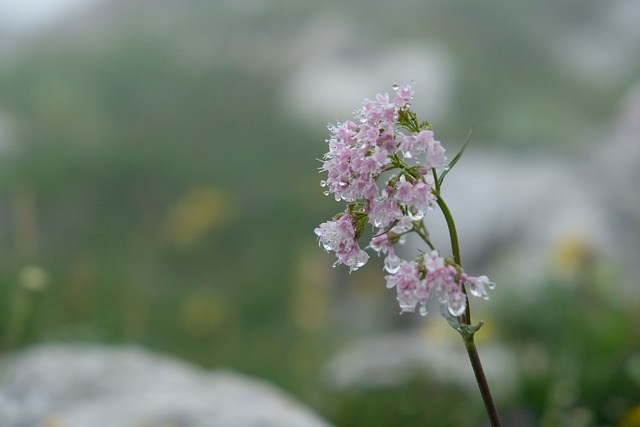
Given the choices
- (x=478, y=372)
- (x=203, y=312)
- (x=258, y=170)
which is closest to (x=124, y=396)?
(x=478, y=372)

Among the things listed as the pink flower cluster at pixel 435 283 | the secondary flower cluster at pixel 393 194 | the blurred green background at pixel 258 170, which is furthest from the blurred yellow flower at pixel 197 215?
the pink flower cluster at pixel 435 283

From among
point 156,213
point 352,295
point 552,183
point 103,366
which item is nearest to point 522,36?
point 552,183

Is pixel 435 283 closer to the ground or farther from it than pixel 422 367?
closer to the ground

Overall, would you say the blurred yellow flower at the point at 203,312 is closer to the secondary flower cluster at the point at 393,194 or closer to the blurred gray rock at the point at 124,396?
the blurred gray rock at the point at 124,396

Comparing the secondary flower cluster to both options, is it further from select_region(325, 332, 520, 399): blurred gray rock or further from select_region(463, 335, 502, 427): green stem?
select_region(325, 332, 520, 399): blurred gray rock

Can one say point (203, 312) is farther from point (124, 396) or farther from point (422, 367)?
point (124, 396)

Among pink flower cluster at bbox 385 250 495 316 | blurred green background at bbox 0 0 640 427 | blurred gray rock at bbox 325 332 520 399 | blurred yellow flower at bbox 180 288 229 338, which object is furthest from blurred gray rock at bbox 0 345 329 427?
blurred yellow flower at bbox 180 288 229 338
